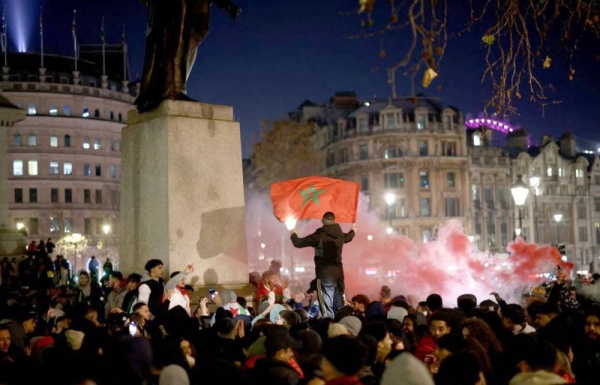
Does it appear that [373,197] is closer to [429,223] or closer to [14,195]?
[429,223]

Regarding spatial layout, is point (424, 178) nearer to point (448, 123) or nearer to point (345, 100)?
point (448, 123)

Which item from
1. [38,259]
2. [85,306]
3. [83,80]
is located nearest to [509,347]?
[85,306]

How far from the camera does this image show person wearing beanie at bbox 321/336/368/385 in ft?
17.1

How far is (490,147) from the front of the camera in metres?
93.4

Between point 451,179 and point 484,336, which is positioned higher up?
point 451,179

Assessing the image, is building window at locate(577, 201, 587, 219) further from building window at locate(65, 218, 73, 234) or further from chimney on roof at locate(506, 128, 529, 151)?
building window at locate(65, 218, 73, 234)

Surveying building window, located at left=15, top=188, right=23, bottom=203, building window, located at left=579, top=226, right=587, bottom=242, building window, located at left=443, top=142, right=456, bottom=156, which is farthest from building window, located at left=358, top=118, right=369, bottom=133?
building window, located at left=15, top=188, right=23, bottom=203

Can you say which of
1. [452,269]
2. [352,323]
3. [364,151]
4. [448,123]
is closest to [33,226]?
[364,151]

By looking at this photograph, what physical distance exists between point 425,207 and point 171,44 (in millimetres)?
78346

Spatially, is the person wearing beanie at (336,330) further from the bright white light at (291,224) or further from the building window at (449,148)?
the building window at (449,148)

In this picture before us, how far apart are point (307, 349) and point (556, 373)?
Answer: 2325 millimetres

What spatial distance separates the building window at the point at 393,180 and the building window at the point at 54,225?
37732mm

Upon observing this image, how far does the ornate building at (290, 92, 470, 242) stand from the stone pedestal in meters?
75.8

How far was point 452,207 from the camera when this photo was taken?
8919cm
